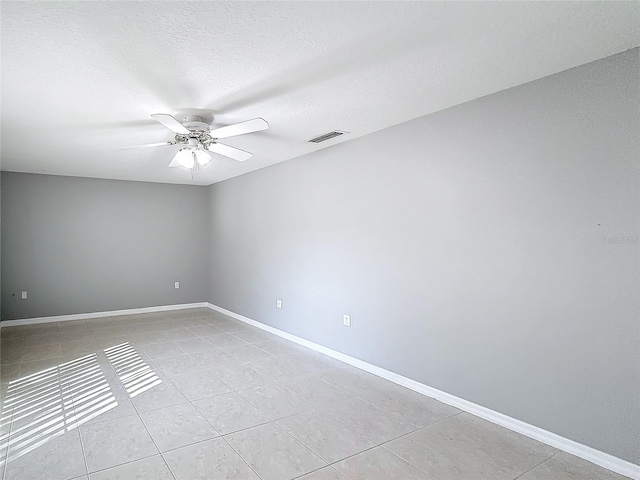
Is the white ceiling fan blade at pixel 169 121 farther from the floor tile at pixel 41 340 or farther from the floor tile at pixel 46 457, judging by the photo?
the floor tile at pixel 41 340

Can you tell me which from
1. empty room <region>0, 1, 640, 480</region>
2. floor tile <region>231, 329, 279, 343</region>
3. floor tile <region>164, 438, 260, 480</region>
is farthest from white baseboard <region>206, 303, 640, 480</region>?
floor tile <region>164, 438, 260, 480</region>

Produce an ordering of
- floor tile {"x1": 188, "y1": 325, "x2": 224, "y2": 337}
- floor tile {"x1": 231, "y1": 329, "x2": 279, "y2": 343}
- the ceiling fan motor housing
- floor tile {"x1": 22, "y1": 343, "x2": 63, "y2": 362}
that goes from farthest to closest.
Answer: floor tile {"x1": 188, "y1": 325, "x2": 224, "y2": 337} < floor tile {"x1": 231, "y1": 329, "x2": 279, "y2": 343} < floor tile {"x1": 22, "y1": 343, "x2": 63, "y2": 362} < the ceiling fan motor housing

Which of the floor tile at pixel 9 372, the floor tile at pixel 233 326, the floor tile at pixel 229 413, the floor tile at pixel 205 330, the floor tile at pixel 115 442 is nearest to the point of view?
the floor tile at pixel 115 442

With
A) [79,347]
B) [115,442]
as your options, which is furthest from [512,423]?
[79,347]

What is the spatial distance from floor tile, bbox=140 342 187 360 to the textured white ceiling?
95.7 inches

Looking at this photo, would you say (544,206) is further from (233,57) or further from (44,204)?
(44,204)

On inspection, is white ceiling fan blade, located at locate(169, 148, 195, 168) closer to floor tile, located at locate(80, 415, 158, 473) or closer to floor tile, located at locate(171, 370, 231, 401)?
floor tile, located at locate(171, 370, 231, 401)

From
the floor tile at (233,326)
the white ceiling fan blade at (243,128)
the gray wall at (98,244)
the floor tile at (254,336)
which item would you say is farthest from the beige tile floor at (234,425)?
the white ceiling fan blade at (243,128)

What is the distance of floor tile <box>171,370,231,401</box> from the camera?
3.21 metres

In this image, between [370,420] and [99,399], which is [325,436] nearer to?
[370,420]

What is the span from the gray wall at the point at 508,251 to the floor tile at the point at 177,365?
146cm

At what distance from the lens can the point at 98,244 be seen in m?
6.25

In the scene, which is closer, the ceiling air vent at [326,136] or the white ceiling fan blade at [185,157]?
the white ceiling fan blade at [185,157]

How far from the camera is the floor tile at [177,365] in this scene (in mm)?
3750
